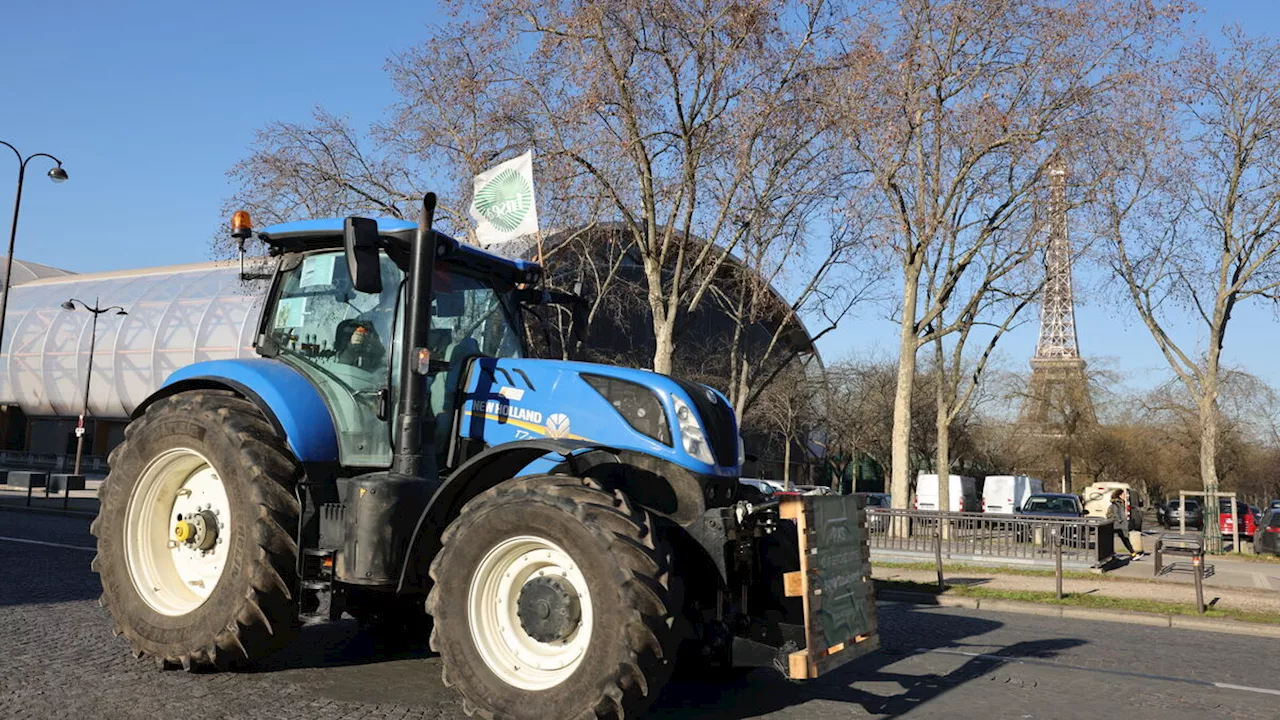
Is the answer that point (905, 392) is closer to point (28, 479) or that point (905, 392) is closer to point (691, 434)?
point (691, 434)

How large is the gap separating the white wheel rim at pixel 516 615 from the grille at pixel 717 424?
1146mm

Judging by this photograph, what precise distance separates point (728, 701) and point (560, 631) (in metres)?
1.59

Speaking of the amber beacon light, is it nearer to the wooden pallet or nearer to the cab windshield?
the cab windshield

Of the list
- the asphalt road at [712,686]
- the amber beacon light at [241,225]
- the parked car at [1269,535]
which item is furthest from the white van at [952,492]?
the amber beacon light at [241,225]

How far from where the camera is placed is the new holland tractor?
5523 millimetres

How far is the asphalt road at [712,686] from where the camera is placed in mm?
6094

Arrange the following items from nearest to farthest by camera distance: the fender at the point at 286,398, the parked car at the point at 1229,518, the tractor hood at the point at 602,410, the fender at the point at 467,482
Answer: the fender at the point at 467,482 < the tractor hood at the point at 602,410 < the fender at the point at 286,398 < the parked car at the point at 1229,518

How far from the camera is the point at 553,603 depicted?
5.61 metres

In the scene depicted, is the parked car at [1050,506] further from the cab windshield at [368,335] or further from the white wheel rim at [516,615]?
the white wheel rim at [516,615]

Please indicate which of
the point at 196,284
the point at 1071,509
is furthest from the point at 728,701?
the point at 196,284

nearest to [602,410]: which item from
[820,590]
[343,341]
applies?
[820,590]

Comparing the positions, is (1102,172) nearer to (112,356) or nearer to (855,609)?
(855,609)

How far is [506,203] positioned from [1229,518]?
30941mm

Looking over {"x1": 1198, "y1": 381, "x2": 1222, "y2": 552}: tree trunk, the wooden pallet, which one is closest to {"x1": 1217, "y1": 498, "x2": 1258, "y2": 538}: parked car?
{"x1": 1198, "y1": 381, "x2": 1222, "y2": 552}: tree trunk
